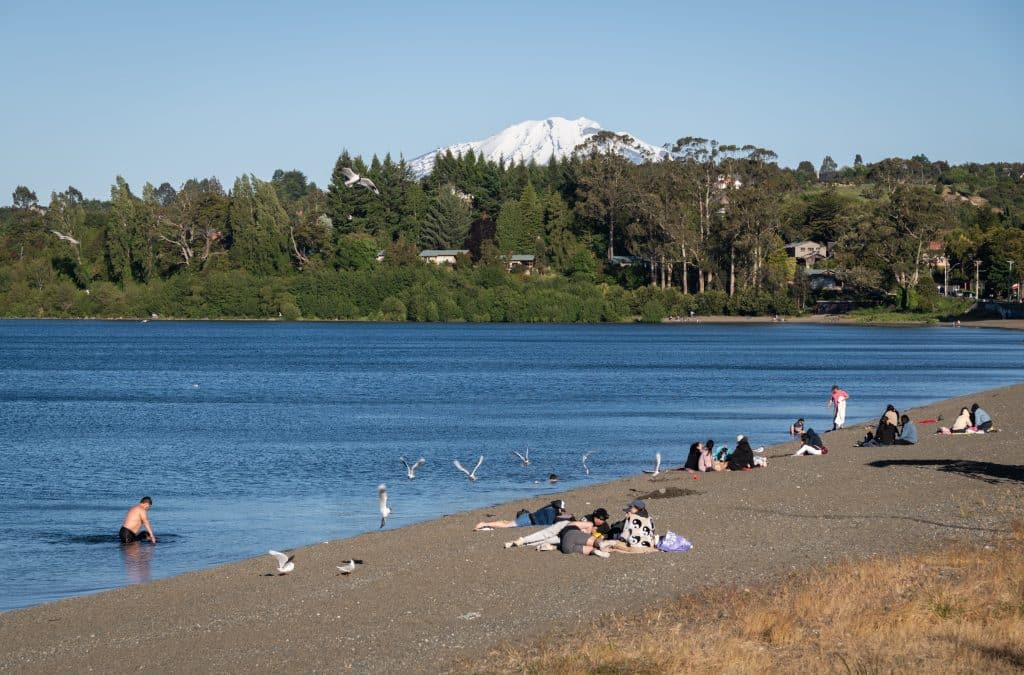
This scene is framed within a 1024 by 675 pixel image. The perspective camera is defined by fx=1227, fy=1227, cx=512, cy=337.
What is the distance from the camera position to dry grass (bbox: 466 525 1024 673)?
11.2 meters

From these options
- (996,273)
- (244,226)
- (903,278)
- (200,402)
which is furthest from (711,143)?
(200,402)

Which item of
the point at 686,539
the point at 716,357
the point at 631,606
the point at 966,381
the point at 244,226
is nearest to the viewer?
the point at 631,606

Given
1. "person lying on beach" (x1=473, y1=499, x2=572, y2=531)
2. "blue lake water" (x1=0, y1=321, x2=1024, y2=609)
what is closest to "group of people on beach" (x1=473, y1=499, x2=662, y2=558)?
"person lying on beach" (x1=473, y1=499, x2=572, y2=531)

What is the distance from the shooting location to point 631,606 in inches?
567

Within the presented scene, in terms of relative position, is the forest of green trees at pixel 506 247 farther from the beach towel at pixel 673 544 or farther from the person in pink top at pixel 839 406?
the beach towel at pixel 673 544

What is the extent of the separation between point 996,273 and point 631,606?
139627 millimetres

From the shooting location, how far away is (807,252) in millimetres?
153500

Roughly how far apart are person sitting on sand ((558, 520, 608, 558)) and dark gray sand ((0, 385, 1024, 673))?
0.15 m

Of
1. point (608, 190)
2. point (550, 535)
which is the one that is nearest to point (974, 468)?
point (550, 535)

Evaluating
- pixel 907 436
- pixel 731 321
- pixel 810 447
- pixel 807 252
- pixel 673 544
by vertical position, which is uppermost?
pixel 807 252

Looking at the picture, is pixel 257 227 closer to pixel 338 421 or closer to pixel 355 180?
pixel 355 180

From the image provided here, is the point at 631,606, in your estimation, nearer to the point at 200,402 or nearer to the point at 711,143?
the point at 200,402

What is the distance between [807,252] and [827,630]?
14587cm

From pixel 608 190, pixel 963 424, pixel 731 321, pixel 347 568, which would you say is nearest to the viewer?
pixel 347 568
